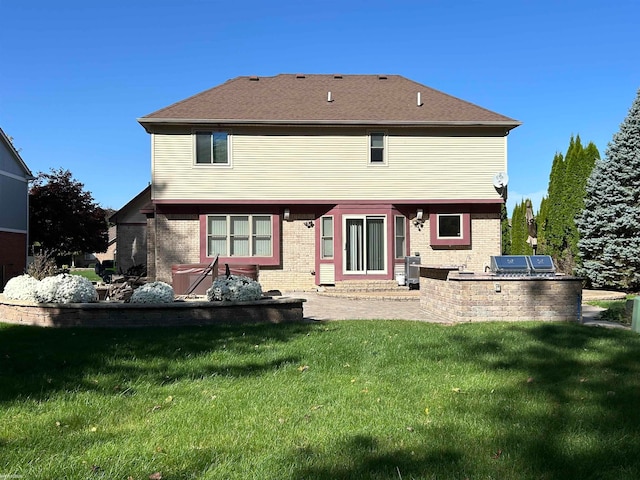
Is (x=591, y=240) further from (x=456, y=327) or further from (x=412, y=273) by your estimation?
(x=456, y=327)

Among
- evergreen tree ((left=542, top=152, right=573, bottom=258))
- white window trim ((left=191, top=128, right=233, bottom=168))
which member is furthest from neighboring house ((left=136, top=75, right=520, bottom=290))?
evergreen tree ((left=542, top=152, right=573, bottom=258))

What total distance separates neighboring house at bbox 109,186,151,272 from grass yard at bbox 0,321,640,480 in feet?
64.2

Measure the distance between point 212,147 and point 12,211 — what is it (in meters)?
10.8

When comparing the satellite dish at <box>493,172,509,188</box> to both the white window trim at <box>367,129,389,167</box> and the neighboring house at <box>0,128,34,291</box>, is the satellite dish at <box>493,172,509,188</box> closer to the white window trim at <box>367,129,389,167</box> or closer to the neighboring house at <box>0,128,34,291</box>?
the white window trim at <box>367,129,389,167</box>

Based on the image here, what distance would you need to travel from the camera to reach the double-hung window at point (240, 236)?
18125mm

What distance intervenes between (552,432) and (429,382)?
152 cm

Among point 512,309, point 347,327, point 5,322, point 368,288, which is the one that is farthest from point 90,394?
point 368,288

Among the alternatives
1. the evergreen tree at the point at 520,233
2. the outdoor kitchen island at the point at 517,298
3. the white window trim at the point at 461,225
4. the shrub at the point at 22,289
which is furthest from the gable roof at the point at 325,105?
the outdoor kitchen island at the point at 517,298

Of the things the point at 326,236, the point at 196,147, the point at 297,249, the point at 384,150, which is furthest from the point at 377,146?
the point at 196,147

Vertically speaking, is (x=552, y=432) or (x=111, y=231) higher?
(x=111, y=231)

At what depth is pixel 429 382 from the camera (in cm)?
520

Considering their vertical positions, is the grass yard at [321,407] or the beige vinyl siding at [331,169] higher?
the beige vinyl siding at [331,169]

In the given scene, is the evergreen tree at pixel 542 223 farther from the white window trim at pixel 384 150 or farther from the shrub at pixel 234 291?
the shrub at pixel 234 291

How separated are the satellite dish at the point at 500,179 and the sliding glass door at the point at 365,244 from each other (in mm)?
4287
